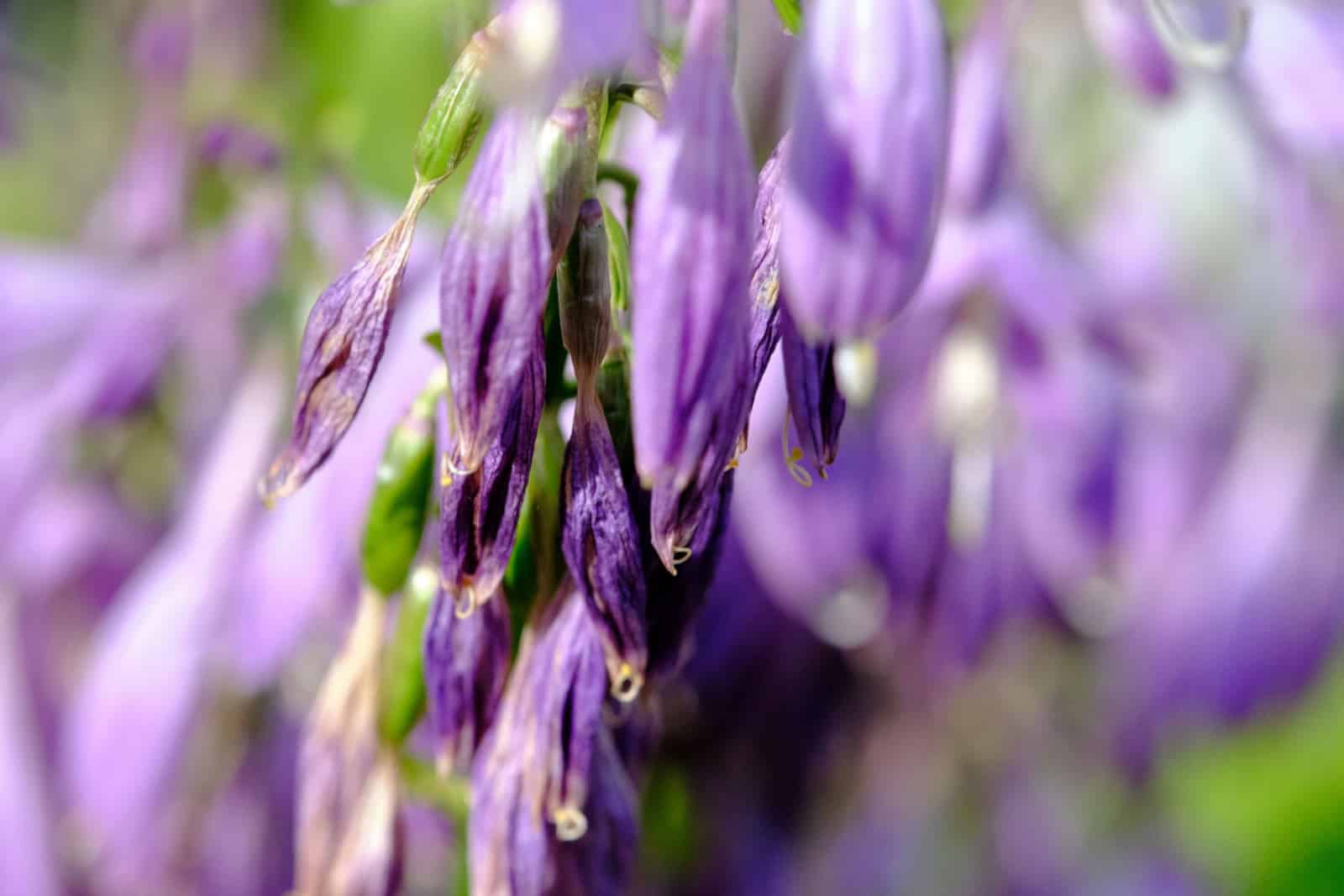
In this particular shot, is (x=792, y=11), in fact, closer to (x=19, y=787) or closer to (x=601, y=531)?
(x=601, y=531)

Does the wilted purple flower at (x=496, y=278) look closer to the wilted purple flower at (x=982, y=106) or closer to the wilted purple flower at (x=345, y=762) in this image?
the wilted purple flower at (x=345, y=762)

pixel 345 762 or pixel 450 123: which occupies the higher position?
pixel 450 123

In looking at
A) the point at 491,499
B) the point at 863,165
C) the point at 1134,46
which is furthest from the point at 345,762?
the point at 1134,46

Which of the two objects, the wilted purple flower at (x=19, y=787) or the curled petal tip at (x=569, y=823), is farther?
the wilted purple flower at (x=19, y=787)

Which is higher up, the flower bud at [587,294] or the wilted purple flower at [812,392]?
the flower bud at [587,294]

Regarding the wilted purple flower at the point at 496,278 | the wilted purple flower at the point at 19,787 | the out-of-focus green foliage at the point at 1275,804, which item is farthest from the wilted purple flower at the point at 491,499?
the out-of-focus green foliage at the point at 1275,804

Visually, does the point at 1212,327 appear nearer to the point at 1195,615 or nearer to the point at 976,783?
the point at 1195,615

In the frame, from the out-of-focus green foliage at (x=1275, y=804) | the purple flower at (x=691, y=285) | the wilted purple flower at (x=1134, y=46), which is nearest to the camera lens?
the purple flower at (x=691, y=285)

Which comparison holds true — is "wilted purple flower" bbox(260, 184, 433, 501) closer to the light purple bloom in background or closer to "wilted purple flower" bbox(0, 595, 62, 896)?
the light purple bloom in background
